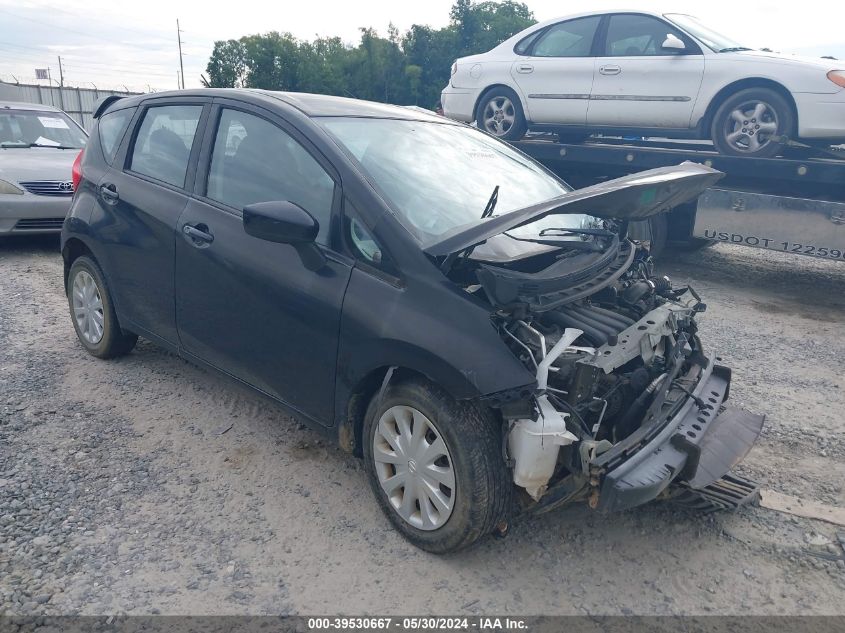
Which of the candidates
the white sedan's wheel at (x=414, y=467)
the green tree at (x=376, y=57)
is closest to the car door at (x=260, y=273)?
the white sedan's wheel at (x=414, y=467)

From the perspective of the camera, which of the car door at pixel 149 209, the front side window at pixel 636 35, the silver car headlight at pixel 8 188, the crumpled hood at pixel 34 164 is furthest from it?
the crumpled hood at pixel 34 164

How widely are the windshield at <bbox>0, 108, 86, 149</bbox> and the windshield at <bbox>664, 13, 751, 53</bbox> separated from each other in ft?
25.2

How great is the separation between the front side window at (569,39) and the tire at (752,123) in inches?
70.1

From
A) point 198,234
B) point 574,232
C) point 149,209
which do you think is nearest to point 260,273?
point 198,234

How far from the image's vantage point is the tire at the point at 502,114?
8.61m

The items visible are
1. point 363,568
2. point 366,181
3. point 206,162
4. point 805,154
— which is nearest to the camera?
point 363,568

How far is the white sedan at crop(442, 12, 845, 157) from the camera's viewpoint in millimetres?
6559

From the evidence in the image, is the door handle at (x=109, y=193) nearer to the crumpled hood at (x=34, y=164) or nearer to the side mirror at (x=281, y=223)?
Answer: the side mirror at (x=281, y=223)

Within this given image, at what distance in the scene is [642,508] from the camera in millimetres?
3195

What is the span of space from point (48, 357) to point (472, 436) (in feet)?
11.5

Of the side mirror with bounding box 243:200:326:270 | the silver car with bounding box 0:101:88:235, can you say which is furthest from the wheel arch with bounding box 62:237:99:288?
the silver car with bounding box 0:101:88:235

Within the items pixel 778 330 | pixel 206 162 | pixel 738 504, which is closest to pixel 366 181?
pixel 206 162

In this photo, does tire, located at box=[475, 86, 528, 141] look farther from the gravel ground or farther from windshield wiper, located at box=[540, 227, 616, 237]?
windshield wiper, located at box=[540, 227, 616, 237]

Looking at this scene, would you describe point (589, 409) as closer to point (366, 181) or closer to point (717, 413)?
point (717, 413)
